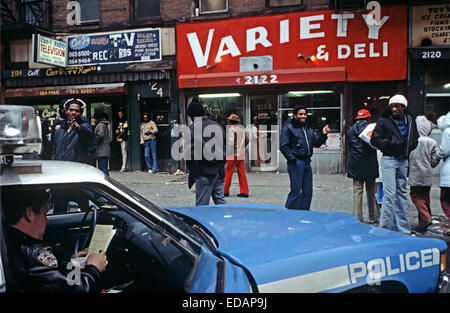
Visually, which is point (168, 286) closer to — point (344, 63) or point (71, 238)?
point (71, 238)

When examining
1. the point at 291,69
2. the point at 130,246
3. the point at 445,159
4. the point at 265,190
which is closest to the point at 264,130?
the point at 291,69

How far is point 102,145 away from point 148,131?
4517mm

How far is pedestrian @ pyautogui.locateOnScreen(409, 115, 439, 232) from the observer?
19.8 ft

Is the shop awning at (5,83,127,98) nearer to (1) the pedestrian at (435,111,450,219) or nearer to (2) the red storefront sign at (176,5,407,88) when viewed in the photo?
(2) the red storefront sign at (176,5,407,88)

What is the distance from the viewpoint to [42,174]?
2066mm

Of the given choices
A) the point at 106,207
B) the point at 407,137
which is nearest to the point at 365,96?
the point at 407,137

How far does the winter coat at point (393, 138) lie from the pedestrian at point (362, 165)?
2.47ft

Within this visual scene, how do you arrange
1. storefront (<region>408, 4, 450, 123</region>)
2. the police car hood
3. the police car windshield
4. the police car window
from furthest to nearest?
storefront (<region>408, 4, 450, 123</region>), the police car window, the police car windshield, the police car hood

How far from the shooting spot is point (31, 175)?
6.64ft

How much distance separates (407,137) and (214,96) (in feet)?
26.4

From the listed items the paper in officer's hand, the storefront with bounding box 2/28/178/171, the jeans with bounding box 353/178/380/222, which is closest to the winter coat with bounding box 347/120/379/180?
the jeans with bounding box 353/178/380/222

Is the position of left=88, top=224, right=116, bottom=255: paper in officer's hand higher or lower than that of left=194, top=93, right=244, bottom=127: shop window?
lower

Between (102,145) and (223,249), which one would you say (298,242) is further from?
(102,145)

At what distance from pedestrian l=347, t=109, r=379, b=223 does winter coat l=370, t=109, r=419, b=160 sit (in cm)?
75
